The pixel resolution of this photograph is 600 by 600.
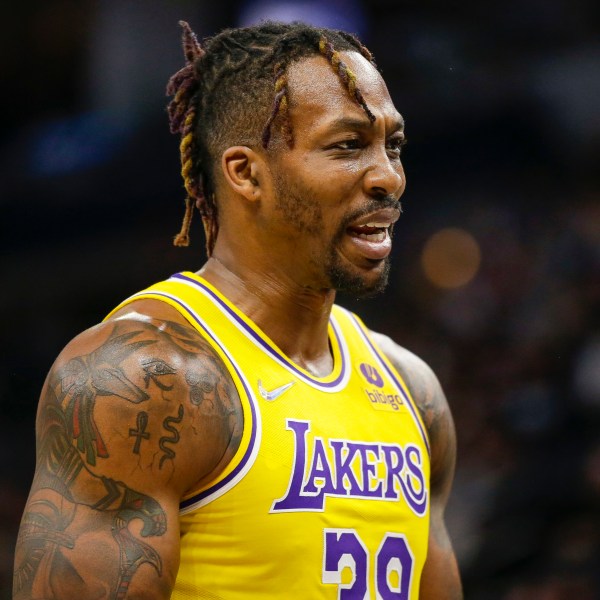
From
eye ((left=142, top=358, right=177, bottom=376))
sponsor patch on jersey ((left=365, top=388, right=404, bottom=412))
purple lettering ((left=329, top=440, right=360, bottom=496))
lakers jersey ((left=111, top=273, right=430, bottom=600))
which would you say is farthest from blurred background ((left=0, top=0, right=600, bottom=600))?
eye ((left=142, top=358, right=177, bottom=376))

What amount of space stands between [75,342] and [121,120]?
25.0 feet

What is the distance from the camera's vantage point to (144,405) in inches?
116

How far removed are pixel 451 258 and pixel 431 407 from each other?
19.2ft

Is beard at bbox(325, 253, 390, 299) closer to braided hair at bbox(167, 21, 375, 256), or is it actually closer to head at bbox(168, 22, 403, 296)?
head at bbox(168, 22, 403, 296)

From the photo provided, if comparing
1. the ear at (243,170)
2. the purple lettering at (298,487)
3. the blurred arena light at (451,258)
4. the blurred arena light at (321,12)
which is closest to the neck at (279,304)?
the ear at (243,170)

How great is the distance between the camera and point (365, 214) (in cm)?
342

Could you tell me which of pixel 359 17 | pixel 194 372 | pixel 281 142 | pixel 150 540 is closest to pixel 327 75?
pixel 281 142

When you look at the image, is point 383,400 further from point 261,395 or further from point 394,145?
point 394,145

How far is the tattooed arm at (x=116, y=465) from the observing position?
2.83 m

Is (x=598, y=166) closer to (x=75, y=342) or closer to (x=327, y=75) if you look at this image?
(x=327, y=75)

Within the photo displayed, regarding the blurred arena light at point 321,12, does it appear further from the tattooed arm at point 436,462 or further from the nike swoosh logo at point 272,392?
the nike swoosh logo at point 272,392

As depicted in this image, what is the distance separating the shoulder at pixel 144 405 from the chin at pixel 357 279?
54cm

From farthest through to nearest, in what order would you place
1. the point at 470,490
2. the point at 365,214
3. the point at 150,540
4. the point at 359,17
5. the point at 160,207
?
the point at 359,17 → the point at 160,207 → the point at 470,490 → the point at 365,214 → the point at 150,540

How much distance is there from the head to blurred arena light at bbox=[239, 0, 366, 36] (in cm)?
703
